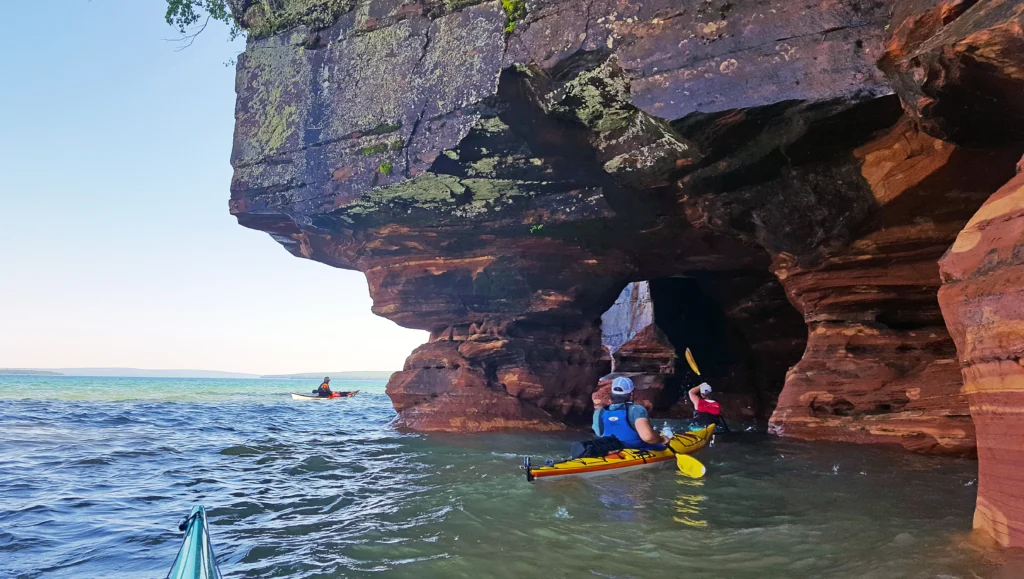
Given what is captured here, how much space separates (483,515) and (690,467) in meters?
3.39

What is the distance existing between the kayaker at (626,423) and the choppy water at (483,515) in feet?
1.77

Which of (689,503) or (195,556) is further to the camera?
(689,503)

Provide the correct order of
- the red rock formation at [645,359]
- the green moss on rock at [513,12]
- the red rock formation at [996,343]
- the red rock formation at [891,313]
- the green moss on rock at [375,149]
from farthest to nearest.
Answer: the red rock formation at [645,359], the green moss on rock at [375,149], the green moss on rock at [513,12], the red rock formation at [891,313], the red rock formation at [996,343]

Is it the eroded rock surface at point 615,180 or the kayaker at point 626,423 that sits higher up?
the eroded rock surface at point 615,180

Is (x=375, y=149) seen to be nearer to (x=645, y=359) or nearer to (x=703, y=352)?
(x=645, y=359)

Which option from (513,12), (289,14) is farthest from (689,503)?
(289,14)

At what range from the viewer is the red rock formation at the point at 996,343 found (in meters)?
4.08

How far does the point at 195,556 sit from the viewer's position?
2.90m

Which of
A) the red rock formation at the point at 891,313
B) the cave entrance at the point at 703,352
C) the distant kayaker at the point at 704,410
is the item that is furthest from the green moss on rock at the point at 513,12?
the cave entrance at the point at 703,352

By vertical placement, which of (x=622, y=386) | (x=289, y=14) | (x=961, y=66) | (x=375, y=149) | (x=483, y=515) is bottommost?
(x=483, y=515)

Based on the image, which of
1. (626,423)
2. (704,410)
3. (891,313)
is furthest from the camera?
(704,410)

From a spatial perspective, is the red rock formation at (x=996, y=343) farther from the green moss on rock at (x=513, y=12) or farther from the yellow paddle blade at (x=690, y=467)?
the green moss on rock at (x=513, y=12)

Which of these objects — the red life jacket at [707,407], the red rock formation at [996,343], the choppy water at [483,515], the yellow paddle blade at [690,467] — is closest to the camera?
the red rock formation at [996,343]

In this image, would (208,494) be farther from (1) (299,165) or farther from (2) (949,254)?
(2) (949,254)
